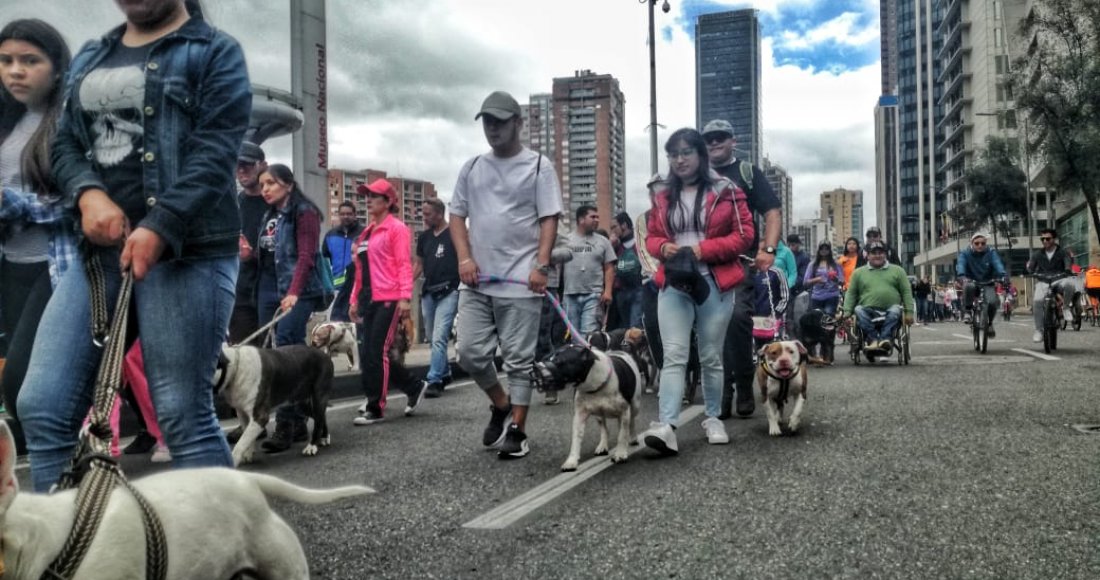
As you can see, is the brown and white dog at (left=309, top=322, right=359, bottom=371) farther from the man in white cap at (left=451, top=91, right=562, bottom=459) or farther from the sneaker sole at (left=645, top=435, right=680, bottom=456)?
the sneaker sole at (left=645, top=435, right=680, bottom=456)

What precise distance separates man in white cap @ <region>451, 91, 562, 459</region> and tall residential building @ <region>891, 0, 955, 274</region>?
12208 centimetres

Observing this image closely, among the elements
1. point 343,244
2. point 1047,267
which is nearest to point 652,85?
point 1047,267

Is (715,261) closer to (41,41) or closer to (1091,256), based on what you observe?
(41,41)

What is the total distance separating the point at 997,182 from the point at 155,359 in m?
63.5

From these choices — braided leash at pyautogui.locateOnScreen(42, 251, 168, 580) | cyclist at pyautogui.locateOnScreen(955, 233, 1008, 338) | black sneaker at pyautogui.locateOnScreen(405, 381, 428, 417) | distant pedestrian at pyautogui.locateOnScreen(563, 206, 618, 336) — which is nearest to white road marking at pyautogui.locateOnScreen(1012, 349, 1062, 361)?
cyclist at pyautogui.locateOnScreen(955, 233, 1008, 338)

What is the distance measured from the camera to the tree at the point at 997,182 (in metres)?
57.5

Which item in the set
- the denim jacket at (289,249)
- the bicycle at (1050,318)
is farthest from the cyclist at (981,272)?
the denim jacket at (289,249)

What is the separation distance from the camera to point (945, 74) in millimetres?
108312

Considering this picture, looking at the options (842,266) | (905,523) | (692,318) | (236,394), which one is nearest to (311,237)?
(236,394)

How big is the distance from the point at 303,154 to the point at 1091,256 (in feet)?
158

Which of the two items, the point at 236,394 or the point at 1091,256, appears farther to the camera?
the point at 1091,256

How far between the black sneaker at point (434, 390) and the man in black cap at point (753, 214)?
3398mm

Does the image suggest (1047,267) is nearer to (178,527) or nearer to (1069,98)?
(178,527)

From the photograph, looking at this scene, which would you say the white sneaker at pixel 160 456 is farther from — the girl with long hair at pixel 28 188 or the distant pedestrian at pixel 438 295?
the distant pedestrian at pixel 438 295
